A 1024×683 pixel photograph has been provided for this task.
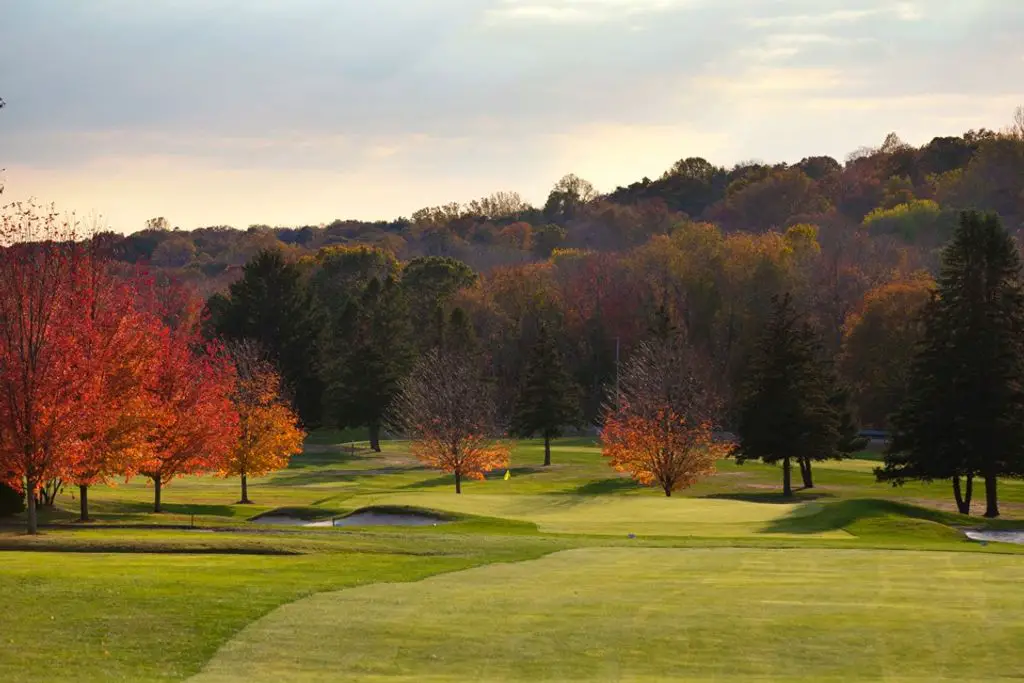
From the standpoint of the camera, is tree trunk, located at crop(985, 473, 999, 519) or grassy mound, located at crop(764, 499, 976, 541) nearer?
grassy mound, located at crop(764, 499, 976, 541)

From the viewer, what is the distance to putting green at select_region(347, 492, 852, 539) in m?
40.9

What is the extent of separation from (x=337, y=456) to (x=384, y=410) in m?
5.38

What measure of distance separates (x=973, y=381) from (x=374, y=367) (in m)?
52.2

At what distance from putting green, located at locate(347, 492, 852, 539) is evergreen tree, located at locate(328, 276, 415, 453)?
41382mm

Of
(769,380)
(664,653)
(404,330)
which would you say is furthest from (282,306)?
(664,653)

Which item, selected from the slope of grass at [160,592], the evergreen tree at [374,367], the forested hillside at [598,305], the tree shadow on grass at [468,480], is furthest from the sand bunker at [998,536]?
the evergreen tree at [374,367]

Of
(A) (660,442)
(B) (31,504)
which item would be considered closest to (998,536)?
(A) (660,442)

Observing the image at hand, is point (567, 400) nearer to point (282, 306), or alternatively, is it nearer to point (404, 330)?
point (404, 330)

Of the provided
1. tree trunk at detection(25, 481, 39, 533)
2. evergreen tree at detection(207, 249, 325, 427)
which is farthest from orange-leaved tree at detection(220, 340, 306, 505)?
evergreen tree at detection(207, 249, 325, 427)

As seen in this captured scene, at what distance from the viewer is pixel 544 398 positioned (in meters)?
82.4

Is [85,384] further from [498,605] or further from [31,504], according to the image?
[498,605]

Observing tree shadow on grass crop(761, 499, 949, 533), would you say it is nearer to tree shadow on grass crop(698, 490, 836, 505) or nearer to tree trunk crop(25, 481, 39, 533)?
tree shadow on grass crop(698, 490, 836, 505)

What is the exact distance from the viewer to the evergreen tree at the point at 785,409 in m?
63.8

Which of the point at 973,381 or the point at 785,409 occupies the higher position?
the point at 973,381
